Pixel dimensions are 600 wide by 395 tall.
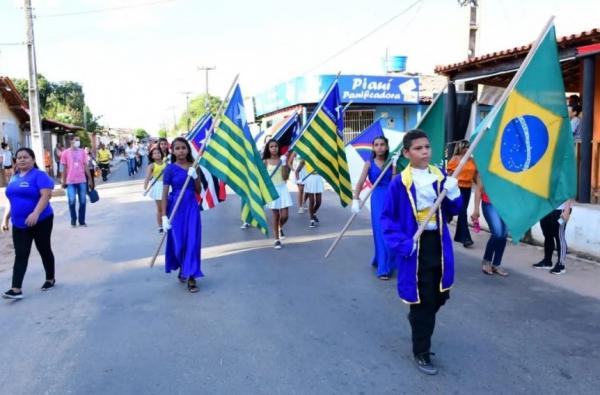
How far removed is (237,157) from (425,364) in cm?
340

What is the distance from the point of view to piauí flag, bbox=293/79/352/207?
7.29 meters

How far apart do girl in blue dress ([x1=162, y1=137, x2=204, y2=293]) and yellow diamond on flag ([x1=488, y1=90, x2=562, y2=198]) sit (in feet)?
10.5

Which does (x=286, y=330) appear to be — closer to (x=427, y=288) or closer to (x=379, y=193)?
(x=427, y=288)

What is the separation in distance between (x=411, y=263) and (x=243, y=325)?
1777 millimetres

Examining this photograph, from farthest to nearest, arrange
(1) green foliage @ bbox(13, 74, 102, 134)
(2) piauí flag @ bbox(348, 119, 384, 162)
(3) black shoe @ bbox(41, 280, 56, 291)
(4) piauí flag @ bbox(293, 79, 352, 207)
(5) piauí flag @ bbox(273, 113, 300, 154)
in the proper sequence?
(1) green foliage @ bbox(13, 74, 102, 134)
(5) piauí flag @ bbox(273, 113, 300, 154)
(2) piauí flag @ bbox(348, 119, 384, 162)
(4) piauí flag @ bbox(293, 79, 352, 207)
(3) black shoe @ bbox(41, 280, 56, 291)

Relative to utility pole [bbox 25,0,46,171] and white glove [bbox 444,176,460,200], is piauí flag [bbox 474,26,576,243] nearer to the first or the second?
white glove [bbox 444,176,460,200]

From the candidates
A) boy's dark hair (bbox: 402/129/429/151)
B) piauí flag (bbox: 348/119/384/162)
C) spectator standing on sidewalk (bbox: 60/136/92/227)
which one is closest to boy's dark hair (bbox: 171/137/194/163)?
piauí flag (bbox: 348/119/384/162)

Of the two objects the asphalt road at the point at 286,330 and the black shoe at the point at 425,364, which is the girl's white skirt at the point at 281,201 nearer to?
the asphalt road at the point at 286,330

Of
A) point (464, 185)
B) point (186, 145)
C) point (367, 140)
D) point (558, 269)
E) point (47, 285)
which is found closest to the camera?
point (186, 145)

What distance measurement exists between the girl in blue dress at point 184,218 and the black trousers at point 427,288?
9.26 ft

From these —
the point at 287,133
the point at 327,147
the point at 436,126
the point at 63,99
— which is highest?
the point at 63,99

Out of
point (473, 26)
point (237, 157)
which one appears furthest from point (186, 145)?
point (473, 26)

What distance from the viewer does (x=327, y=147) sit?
743 cm

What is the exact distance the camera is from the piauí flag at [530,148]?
13.3 feet
